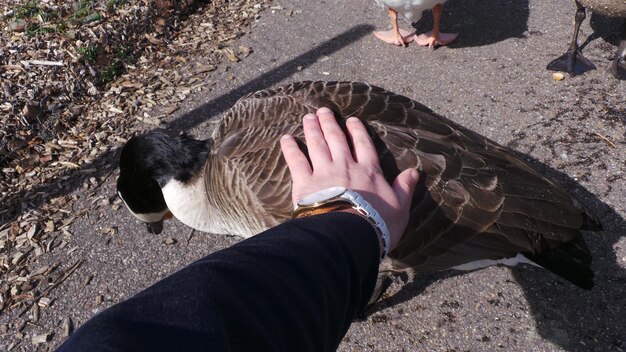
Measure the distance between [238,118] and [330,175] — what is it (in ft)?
4.33

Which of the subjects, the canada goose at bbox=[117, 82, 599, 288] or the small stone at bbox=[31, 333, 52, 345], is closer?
the canada goose at bbox=[117, 82, 599, 288]

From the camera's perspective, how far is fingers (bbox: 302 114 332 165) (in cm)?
160

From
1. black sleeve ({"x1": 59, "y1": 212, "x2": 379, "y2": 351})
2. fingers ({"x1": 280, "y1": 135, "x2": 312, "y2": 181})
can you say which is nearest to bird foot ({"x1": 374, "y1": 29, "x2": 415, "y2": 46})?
fingers ({"x1": 280, "y1": 135, "x2": 312, "y2": 181})

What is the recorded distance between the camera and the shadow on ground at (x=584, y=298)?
7.99 ft

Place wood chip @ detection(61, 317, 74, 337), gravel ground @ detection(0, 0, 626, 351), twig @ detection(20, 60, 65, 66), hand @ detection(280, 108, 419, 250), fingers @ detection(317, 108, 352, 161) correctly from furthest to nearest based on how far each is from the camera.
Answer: twig @ detection(20, 60, 65, 66)
wood chip @ detection(61, 317, 74, 337)
gravel ground @ detection(0, 0, 626, 351)
fingers @ detection(317, 108, 352, 161)
hand @ detection(280, 108, 419, 250)

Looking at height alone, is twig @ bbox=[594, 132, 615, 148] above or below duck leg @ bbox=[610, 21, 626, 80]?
below

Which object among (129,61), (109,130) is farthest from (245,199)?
(129,61)

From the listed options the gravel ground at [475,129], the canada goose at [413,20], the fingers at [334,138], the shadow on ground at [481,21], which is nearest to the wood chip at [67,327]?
the gravel ground at [475,129]

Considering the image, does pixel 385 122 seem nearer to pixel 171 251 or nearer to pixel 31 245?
pixel 171 251

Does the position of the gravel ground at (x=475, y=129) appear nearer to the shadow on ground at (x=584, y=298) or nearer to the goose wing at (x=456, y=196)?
the shadow on ground at (x=584, y=298)

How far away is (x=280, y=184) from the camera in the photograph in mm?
2277

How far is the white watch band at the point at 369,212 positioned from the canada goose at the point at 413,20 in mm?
2851

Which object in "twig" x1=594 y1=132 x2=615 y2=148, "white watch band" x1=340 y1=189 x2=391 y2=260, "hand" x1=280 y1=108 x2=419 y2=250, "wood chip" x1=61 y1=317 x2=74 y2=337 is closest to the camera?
"white watch band" x1=340 y1=189 x2=391 y2=260

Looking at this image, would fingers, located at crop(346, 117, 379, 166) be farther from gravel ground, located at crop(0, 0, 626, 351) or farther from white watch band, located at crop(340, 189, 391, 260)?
gravel ground, located at crop(0, 0, 626, 351)
